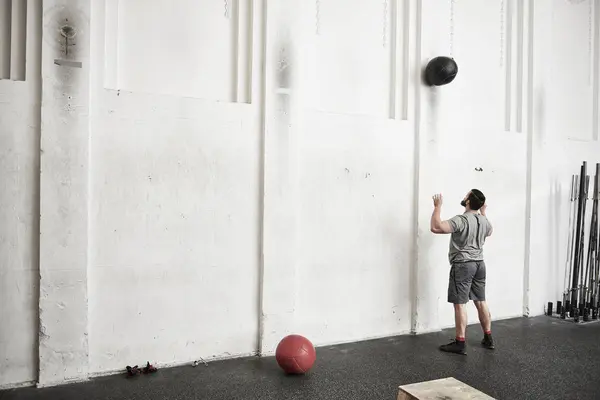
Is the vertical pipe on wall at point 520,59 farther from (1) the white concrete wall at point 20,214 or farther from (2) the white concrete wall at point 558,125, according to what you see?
(1) the white concrete wall at point 20,214

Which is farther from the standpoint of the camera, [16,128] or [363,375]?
[363,375]

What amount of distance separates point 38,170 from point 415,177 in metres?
3.61

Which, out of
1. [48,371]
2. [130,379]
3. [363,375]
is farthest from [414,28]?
[48,371]

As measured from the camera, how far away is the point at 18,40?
3553 mm

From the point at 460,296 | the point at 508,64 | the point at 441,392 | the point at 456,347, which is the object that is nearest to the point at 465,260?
the point at 460,296

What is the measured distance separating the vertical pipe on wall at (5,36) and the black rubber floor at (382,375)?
7.96 feet

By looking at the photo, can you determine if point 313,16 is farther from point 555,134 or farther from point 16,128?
point 555,134

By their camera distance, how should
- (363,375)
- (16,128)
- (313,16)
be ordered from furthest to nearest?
(313,16) → (363,375) → (16,128)

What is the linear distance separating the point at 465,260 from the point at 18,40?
434 cm

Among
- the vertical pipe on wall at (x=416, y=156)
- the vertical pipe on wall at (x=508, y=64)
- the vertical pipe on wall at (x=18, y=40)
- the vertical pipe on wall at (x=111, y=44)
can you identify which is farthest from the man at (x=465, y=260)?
the vertical pipe on wall at (x=18, y=40)

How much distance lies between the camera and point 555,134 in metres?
6.07

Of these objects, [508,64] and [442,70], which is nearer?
[442,70]

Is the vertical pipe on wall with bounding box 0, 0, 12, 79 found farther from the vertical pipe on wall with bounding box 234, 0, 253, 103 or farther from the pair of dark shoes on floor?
the pair of dark shoes on floor

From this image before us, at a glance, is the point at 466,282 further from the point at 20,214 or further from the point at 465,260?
Result: the point at 20,214
